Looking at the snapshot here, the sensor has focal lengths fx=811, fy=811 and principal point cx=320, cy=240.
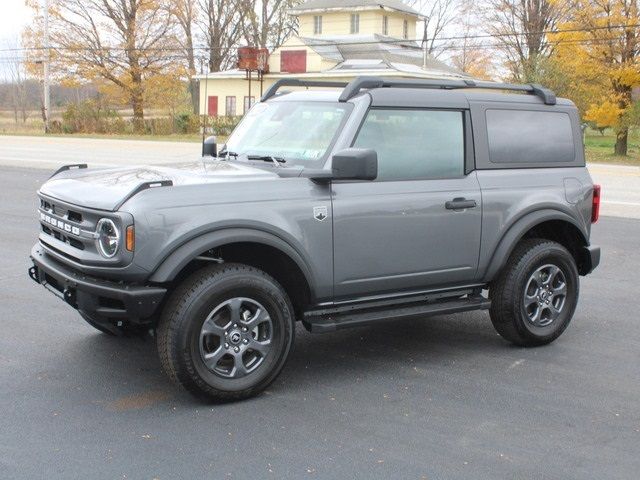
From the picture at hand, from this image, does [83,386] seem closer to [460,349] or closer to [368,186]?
[368,186]

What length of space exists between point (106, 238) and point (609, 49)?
29.8 m

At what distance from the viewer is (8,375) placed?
536 cm

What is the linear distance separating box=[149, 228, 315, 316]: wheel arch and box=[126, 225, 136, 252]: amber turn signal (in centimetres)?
20

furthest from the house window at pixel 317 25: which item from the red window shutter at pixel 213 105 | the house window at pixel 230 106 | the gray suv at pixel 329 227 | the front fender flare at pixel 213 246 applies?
the front fender flare at pixel 213 246

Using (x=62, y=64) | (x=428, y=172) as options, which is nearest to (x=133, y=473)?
(x=428, y=172)

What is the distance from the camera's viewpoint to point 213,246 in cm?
478

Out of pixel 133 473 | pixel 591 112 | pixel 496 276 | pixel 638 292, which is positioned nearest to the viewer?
pixel 133 473

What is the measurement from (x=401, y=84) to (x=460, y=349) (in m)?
2.04

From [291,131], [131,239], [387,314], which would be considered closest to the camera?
[131,239]

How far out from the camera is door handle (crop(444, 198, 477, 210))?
5668mm

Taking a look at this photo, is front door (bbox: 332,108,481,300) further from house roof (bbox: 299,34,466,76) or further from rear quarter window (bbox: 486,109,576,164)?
house roof (bbox: 299,34,466,76)

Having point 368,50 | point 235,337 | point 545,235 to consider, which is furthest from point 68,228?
point 368,50

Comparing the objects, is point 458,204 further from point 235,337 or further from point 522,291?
point 235,337

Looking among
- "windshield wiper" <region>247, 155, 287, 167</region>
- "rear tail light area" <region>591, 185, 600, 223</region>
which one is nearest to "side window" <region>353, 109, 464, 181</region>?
"windshield wiper" <region>247, 155, 287, 167</region>
